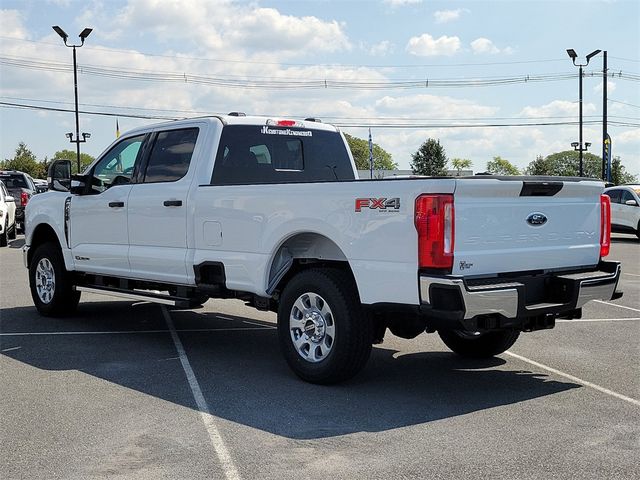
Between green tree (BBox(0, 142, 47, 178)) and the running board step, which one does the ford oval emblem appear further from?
green tree (BBox(0, 142, 47, 178))

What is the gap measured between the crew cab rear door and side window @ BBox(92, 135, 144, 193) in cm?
30

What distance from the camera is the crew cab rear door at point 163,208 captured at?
7621 millimetres

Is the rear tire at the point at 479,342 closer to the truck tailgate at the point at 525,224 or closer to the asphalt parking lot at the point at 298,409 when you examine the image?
the asphalt parking lot at the point at 298,409

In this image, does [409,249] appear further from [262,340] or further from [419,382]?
[262,340]

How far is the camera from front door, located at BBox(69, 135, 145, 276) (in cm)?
848

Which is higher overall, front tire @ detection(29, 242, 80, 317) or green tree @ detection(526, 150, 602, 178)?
green tree @ detection(526, 150, 602, 178)

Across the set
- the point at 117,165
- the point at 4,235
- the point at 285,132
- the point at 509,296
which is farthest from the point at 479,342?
the point at 4,235

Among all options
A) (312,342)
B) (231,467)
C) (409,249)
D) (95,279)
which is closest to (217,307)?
(95,279)

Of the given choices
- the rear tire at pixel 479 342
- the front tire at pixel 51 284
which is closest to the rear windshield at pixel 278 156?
the rear tire at pixel 479 342

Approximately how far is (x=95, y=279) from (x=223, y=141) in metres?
2.48

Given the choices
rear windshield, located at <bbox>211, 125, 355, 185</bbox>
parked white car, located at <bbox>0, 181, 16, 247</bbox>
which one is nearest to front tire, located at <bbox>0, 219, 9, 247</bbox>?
parked white car, located at <bbox>0, 181, 16, 247</bbox>

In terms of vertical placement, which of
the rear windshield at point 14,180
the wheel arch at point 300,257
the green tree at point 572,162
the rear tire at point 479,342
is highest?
the green tree at point 572,162

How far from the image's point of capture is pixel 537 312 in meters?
5.89

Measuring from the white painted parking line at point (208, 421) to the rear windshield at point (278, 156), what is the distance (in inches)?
67.0
